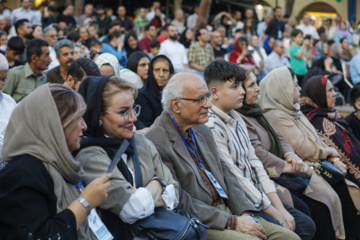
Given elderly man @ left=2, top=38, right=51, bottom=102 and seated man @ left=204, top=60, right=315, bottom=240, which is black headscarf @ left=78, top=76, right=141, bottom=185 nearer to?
seated man @ left=204, top=60, right=315, bottom=240

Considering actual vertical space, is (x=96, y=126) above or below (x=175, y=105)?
above

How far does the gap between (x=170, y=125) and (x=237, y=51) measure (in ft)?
27.4

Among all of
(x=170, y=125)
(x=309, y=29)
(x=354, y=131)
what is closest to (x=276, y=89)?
(x=354, y=131)

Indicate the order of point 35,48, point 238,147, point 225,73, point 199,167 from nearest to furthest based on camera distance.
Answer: point 199,167 → point 238,147 → point 225,73 → point 35,48

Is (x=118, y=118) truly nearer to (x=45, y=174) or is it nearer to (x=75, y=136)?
(x=75, y=136)

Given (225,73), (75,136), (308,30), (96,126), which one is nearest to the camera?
(75,136)

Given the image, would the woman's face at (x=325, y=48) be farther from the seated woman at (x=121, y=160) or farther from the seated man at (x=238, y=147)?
the seated woman at (x=121, y=160)

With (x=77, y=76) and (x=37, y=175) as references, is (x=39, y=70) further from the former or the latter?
(x=37, y=175)

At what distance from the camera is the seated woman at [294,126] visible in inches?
200

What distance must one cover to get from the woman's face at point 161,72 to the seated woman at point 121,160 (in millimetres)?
2768

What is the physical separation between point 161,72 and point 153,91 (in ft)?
0.90

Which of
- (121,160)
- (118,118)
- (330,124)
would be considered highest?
(118,118)

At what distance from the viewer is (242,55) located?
1114 cm

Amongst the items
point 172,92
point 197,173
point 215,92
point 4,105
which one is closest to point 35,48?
point 4,105
